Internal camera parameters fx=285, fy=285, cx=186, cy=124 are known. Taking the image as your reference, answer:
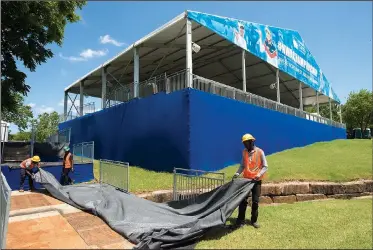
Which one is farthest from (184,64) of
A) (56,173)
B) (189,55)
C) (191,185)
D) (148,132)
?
(191,185)

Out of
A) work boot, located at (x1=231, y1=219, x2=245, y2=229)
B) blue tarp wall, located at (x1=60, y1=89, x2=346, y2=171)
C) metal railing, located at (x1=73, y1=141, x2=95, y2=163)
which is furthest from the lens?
A: metal railing, located at (x1=73, y1=141, x2=95, y2=163)

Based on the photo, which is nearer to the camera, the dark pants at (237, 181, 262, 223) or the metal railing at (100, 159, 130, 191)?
the dark pants at (237, 181, 262, 223)

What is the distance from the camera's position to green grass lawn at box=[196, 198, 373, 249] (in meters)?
4.69

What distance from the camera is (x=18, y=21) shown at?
1216cm

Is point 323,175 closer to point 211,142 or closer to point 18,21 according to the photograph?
point 211,142

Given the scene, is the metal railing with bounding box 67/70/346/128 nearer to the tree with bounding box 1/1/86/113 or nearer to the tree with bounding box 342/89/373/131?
the tree with bounding box 1/1/86/113

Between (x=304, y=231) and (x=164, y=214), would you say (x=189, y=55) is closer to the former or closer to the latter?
(x=164, y=214)

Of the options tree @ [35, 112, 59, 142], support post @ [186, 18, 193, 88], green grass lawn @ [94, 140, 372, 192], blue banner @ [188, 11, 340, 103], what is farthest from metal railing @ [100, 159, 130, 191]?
tree @ [35, 112, 59, 142]

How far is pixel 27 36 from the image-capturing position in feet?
43.0

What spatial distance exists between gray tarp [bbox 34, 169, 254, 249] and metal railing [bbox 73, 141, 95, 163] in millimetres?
6043

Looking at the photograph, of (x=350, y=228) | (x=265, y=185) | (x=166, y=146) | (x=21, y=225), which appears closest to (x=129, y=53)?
(x=166, y=146)

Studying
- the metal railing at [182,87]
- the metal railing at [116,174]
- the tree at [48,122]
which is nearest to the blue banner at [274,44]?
the metal railing at [182,87]

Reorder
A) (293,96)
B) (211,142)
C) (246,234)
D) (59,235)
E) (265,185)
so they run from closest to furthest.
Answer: (59,235)
(246,234)
(265,185)
(211,142)
(293,96)

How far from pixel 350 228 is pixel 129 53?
1499 centimetres
